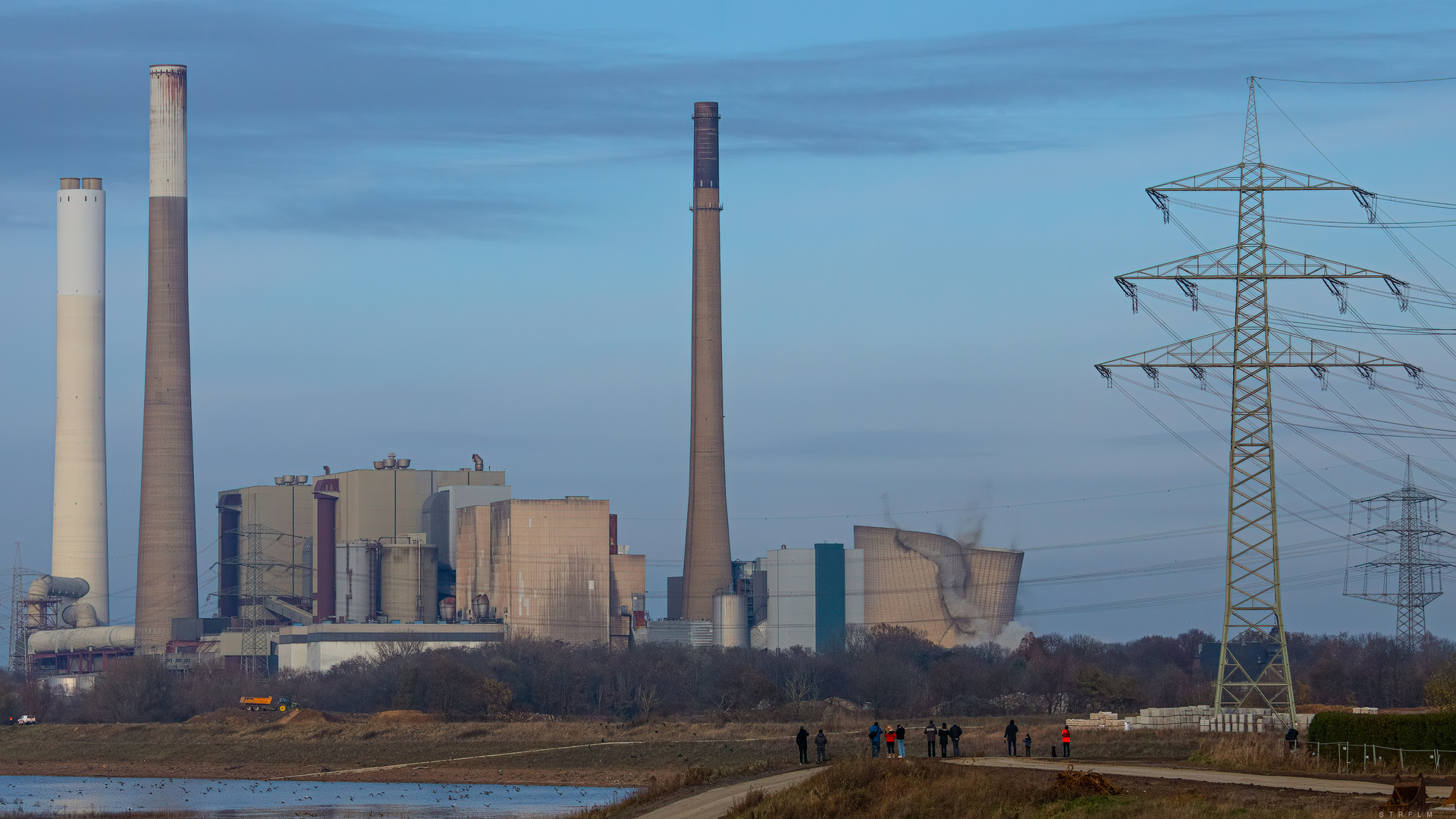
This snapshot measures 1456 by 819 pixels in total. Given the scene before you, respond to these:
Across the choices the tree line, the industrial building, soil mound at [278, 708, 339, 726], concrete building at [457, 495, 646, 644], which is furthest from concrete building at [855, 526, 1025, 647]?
soil mound at [278, 708, 339, 726]

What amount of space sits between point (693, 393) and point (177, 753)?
177 ft

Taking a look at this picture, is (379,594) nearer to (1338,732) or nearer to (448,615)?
(448,615)

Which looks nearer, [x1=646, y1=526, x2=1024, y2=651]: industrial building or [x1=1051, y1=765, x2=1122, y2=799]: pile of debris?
[x1=1051, y1=765, x2=1122, y2=799]: pile of debris

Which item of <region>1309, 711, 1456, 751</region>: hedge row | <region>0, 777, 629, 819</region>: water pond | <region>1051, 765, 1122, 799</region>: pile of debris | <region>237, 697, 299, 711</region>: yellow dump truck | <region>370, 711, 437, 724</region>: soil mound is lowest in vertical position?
<region>237, 697, 299, 711</region>: yellow dump truck

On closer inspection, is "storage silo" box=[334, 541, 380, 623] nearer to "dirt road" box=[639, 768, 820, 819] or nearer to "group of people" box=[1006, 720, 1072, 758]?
"group of people" box=[1006, 720, 1072, 758]

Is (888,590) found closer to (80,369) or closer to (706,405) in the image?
(706,405)

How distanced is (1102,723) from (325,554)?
9342 centimetres

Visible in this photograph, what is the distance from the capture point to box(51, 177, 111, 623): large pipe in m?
119

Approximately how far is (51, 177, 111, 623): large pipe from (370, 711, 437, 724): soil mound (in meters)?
48.6

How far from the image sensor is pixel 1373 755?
3108 cm

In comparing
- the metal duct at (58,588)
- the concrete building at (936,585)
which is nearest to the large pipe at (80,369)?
the metal duct at (58,588)

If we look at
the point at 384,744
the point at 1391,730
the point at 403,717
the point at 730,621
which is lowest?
the point at 384,744

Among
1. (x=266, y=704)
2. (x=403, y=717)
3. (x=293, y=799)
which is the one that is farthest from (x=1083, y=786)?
(x=266, y=704)

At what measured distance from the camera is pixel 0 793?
189 feet
